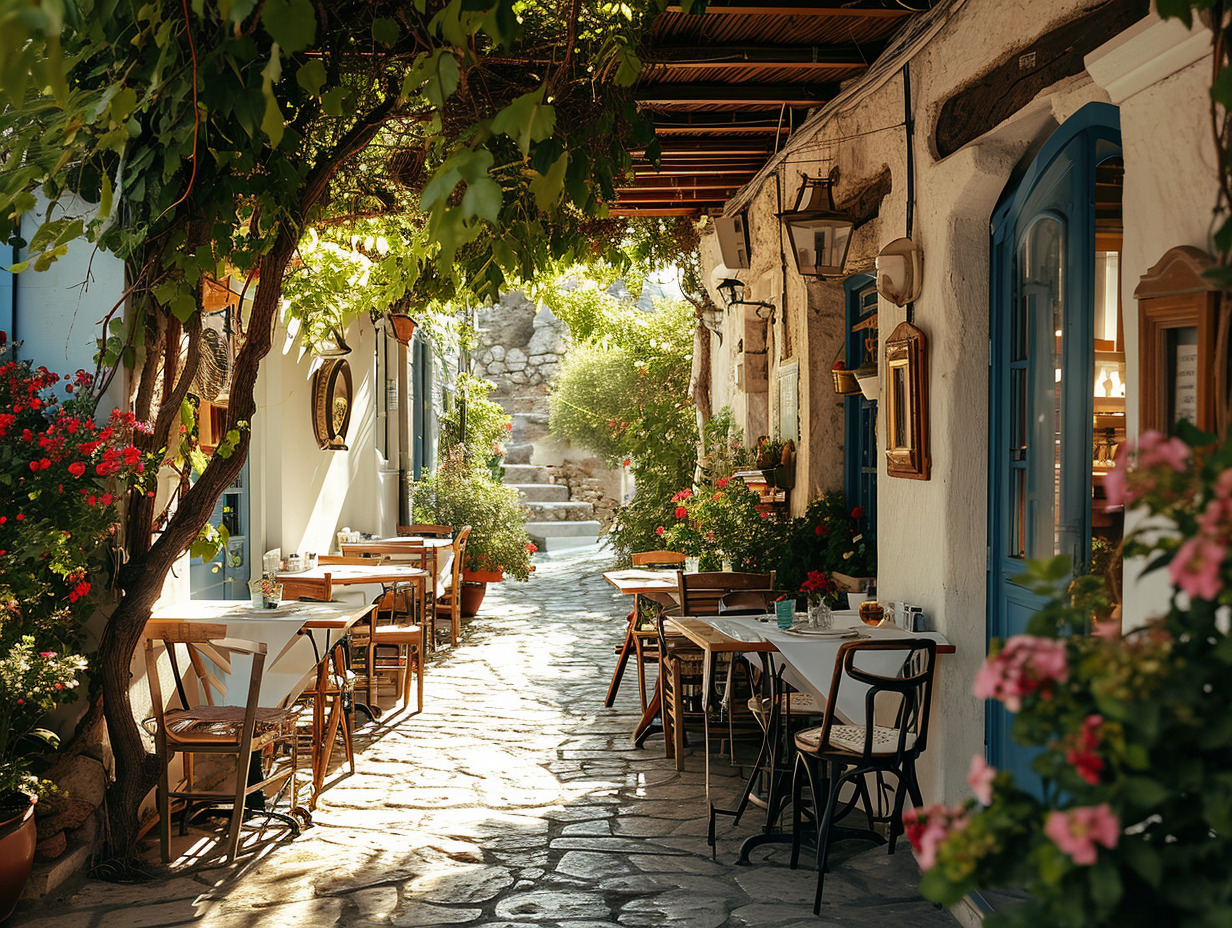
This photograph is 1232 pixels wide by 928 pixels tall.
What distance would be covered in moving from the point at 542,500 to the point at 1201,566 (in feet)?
62.1

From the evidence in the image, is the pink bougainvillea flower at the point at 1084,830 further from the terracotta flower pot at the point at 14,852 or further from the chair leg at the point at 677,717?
the chair leg at the point at 677,717

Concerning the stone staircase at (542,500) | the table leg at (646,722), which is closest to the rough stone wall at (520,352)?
the stone staircase at (542,500)

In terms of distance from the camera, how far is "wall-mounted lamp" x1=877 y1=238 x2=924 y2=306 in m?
4.35

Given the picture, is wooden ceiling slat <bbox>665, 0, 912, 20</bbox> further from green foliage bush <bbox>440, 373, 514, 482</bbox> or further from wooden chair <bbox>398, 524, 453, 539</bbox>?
green foliage bush <bbox>440, 373, 514, 482</bbox>

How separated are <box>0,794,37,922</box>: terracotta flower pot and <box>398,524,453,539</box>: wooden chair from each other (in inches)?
235

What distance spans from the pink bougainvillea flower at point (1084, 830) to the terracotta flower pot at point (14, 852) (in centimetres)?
331

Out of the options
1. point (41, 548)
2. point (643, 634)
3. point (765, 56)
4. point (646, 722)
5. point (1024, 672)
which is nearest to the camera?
point (1024, 672)

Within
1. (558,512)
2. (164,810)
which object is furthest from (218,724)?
(558,512)

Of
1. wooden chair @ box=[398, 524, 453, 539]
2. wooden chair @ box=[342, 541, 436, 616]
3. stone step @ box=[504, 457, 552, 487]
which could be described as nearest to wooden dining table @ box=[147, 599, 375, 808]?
wooden chair @ box=[342, 541, 436, 616]

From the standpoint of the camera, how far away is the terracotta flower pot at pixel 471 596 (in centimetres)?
1023

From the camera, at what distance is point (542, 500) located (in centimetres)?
1994

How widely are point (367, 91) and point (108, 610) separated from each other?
231 centimetres

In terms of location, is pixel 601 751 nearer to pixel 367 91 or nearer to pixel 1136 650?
pixel 367 91

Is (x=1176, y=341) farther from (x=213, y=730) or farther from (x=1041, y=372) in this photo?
(x=213, y=730)
